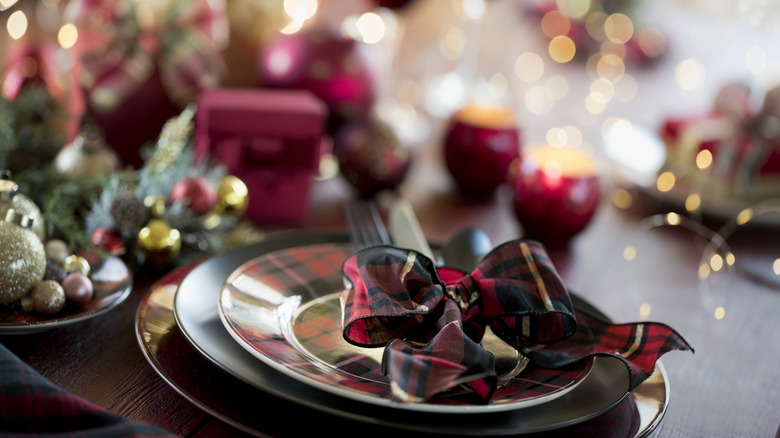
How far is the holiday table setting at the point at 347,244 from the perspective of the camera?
38 cm

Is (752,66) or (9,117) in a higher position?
(752,66)

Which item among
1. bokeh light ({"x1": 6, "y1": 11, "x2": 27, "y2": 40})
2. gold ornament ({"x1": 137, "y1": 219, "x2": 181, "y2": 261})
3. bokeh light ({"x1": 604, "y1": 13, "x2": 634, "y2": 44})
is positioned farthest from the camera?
bokeh light ({"x1": 604, "y1": 13, "x2": 634, "y2": 44})

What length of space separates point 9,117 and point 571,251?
0.57 meters

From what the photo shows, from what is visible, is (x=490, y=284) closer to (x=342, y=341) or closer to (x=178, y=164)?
(x=342, y=341)

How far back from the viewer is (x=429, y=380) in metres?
0.34

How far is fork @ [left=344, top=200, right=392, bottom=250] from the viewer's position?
0.58m

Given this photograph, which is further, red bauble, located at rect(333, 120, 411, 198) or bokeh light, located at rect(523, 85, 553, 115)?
bokeh light, located at rect(523, 85, 553, 115)

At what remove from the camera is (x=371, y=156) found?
2.51 ft

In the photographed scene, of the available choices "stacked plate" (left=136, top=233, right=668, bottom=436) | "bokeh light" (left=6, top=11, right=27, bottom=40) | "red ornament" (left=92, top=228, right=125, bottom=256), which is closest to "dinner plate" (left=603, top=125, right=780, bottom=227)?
"stacked plate" (left=136, top=233, right=668, bottom=436)

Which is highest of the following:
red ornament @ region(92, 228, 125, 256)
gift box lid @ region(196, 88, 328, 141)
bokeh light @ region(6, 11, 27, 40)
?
bokeh light @ region(6, 11, 27, 40)

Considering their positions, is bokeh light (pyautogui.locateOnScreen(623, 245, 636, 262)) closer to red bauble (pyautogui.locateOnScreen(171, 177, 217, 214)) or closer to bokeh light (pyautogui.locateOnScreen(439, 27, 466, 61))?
red bauble (pyautogui.locateOnScreen(171, 177, 217, 214))

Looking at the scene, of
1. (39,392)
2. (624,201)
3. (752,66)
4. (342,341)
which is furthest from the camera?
(752,66)

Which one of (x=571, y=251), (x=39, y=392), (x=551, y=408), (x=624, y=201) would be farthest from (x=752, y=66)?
(x=39, y=392)

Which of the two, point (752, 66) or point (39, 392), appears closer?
point (39, 392)
